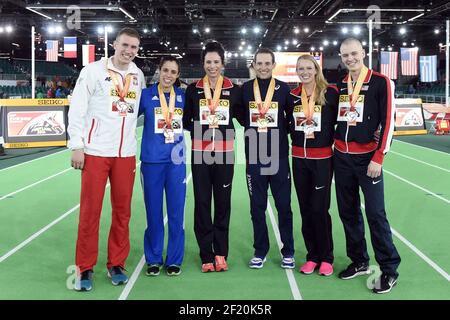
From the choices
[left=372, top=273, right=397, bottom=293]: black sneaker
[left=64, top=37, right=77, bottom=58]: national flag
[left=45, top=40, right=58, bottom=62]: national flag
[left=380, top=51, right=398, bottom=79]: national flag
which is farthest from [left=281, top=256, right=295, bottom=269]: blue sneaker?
[left=45, top=40, right=58, bottom=62]: national flag

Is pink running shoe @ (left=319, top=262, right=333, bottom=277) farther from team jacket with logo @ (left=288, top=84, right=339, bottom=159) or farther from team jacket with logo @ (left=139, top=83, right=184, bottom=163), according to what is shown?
team jacket with logo @ (left=139, top=83, right=184, bottom=163)

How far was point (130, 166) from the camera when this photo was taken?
4.28 metres

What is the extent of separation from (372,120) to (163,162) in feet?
5.79

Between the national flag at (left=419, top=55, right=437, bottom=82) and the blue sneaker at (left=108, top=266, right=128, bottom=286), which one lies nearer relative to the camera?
the blue sneaker at (left=108, top=266, right=128, bottom=286)

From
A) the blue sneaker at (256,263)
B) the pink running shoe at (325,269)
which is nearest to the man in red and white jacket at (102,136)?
the blue sneaker at (256,263)

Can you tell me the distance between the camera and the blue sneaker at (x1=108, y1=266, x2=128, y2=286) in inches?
167

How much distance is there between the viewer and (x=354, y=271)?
14.5 ft

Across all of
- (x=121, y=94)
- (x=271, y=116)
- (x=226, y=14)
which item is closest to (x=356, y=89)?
(x=271, y=116)

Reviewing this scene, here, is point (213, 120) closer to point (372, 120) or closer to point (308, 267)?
point (372, 120)

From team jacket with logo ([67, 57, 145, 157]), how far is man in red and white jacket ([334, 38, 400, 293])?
5.84 ft

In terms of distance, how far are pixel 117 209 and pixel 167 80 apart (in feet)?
3.85

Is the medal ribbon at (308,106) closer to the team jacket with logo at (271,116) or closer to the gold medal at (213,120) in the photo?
the team jacket with logo at (271,116)
